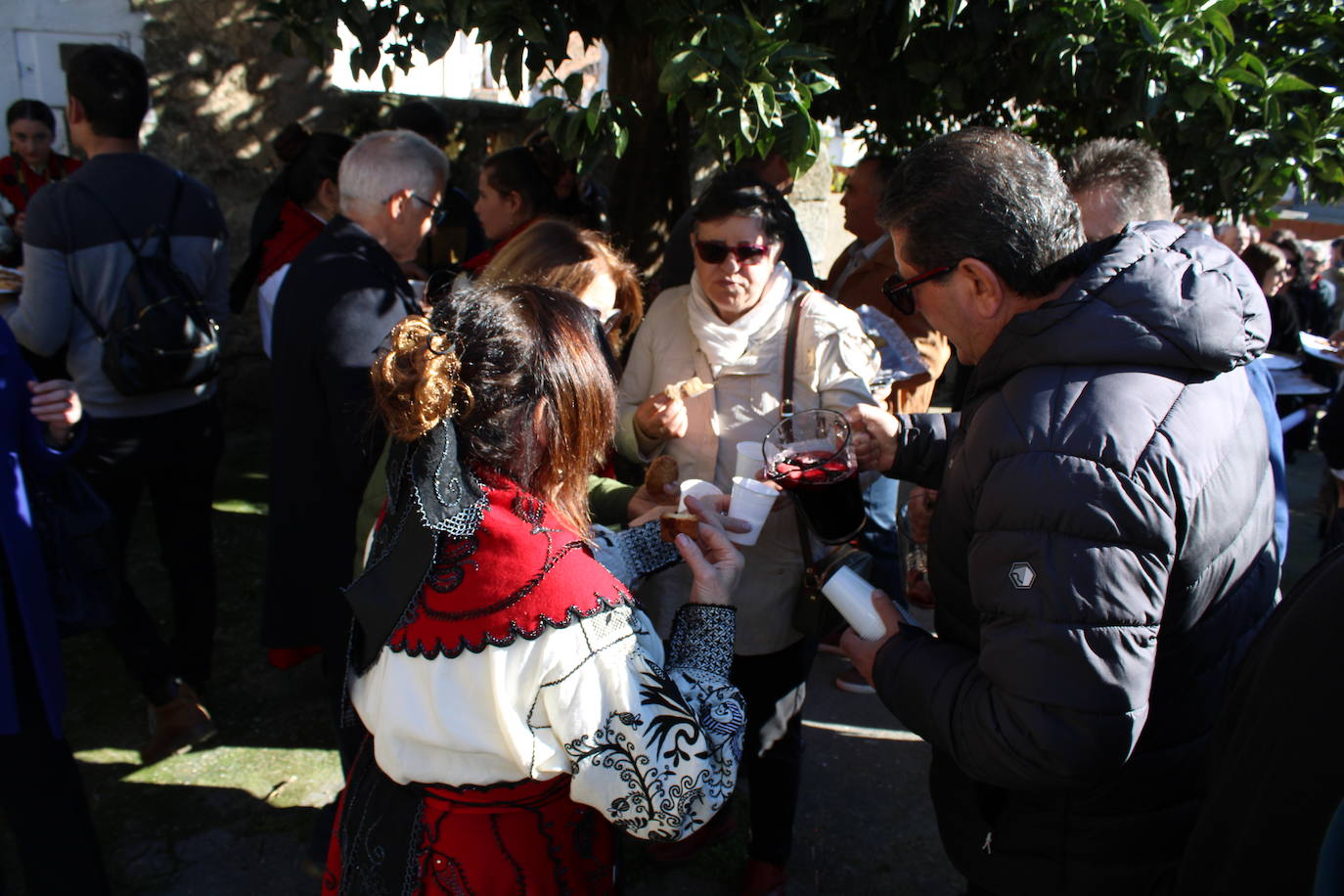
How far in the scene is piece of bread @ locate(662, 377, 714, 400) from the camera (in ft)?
8.10

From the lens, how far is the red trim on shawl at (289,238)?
12.8 feet

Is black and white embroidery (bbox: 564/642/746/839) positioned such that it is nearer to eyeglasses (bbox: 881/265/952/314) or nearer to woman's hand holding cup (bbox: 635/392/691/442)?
eyeglasses (bbox: 881/265/952/314)

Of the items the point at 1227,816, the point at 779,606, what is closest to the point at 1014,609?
the point at 1227,816

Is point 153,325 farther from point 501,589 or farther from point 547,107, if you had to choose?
point 501,589

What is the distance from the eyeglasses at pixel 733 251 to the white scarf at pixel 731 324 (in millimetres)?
85

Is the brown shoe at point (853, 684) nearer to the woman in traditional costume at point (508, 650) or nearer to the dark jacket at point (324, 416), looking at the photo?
the dark jacket at point (324, 416)

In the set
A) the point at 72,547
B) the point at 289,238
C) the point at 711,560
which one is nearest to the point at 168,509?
the point at 72,547

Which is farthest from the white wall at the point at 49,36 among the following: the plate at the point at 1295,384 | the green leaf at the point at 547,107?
the plate at the point at 1295,384

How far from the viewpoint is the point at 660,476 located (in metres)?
2.37

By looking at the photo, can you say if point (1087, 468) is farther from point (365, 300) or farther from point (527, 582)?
point (365, 300)

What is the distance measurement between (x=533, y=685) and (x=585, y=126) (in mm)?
1768

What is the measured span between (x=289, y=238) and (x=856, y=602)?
3.17 meters

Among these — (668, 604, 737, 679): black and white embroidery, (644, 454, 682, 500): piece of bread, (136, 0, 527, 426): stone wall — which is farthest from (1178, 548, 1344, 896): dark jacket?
(136, 0, 527, 426): stone wall

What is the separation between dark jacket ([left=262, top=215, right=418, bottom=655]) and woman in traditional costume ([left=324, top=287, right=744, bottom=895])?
930mm
